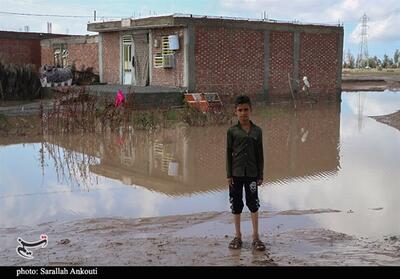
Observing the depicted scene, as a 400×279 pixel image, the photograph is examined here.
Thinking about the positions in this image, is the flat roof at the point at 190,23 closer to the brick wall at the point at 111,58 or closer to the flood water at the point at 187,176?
the brick wall at the point at 111,58

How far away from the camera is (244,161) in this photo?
5.42m

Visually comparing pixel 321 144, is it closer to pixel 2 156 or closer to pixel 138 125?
pixel 138 125

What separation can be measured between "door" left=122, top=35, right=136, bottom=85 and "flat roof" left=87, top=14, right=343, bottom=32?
702mm

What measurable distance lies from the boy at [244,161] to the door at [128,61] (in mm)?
19029

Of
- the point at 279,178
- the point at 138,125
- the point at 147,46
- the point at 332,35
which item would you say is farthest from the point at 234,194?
the point at 332,35

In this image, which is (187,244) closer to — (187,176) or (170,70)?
(187,176)

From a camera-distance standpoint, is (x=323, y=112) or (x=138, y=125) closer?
(x=138, y=125)

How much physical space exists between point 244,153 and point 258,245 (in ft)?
3.11

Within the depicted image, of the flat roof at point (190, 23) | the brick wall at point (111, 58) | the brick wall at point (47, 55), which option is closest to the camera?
the flat roof at point (190, 23)

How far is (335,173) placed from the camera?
977cm

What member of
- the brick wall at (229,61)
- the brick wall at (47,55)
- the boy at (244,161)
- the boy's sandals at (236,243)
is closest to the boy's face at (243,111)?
the boy at (244,161)

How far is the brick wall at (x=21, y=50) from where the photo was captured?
1327 inches

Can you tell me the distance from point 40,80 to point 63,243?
18.4 m

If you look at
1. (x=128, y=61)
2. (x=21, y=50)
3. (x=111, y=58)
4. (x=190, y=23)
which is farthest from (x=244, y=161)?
(x=21, y=50)
